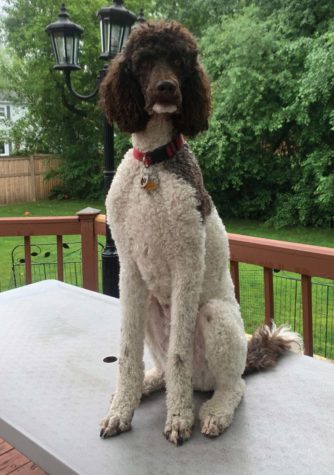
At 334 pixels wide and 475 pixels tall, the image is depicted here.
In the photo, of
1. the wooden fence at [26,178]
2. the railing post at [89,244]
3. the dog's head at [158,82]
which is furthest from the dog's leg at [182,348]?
the wooden fence at [26,178]

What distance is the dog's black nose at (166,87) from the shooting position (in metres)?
0.99

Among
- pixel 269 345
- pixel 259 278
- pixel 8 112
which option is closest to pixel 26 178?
pixel 8 112

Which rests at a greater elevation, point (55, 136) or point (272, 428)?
point (55, 136)

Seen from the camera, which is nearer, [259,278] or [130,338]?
[130,338]

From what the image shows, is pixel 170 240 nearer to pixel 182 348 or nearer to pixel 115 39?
pixel 182 348

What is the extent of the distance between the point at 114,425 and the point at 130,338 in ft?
0.74

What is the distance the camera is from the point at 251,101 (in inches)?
298

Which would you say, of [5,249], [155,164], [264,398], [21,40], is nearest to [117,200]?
[155,164]

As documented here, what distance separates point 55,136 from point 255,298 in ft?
32.8

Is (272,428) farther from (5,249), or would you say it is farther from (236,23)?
(236,23)

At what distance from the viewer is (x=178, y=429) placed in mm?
1150

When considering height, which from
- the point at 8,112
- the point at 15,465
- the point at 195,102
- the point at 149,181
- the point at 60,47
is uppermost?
the point at 8,112

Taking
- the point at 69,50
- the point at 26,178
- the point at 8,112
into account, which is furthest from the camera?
the point at 8,112

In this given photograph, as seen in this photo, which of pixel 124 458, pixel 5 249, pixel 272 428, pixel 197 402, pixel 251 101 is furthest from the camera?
pixel 251 101
